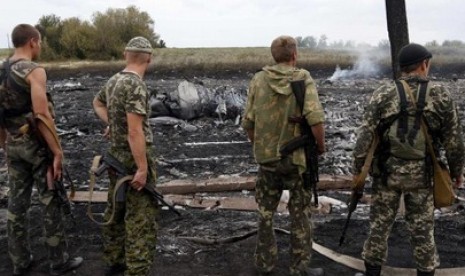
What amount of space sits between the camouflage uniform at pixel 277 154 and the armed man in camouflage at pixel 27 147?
1.74 m

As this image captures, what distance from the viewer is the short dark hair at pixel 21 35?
13.4 ft

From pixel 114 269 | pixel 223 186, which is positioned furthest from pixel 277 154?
pixel 223 186

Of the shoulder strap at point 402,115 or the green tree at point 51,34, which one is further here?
the green tree at point 51,34

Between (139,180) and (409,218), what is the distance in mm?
2199

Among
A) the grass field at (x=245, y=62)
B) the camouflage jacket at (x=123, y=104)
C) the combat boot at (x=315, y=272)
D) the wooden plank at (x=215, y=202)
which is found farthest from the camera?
the grass field at (x=245, y=62)

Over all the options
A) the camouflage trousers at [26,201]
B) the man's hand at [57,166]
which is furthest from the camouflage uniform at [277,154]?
the camouflage trousers at [26,201]

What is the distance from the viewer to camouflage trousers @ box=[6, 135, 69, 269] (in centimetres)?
421

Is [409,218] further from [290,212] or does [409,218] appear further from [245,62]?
[245,62]

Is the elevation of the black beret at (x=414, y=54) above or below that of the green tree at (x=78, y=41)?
below

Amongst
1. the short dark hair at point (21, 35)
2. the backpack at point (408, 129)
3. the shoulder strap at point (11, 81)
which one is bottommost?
the backpack at point (408, 129)

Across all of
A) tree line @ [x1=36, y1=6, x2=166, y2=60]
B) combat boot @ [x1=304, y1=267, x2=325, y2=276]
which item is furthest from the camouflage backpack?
tree line @ [x1=36, y1=6, x2=166, y2=60]

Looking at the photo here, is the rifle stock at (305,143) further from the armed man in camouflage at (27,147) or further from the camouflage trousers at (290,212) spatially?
the armed man in camouflage at (27,147)

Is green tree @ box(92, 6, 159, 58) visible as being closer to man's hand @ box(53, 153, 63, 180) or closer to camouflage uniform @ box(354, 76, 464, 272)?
man's hand @ box(53, 153, 63, 180)

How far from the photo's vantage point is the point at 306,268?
13.8 ft
